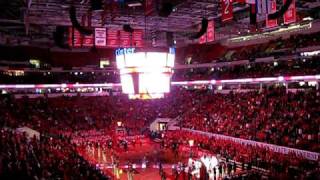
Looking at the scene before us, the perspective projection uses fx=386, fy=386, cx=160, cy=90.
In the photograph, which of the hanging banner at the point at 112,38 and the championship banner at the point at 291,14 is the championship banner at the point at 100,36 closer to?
→ the hanging banner at the point at 112,38

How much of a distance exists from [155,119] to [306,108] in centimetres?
1792

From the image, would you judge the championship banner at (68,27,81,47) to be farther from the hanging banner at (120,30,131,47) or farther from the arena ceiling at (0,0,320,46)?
the hanging banner at (120,30,131,47)

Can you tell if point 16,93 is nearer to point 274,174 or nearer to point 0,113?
point 0,113

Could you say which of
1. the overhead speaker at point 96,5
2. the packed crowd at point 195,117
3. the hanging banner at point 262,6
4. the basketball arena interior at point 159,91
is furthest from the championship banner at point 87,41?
the hanging banner at point 262,6

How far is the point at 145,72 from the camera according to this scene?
15219 mm

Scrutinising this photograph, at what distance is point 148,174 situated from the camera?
2109 centimetres

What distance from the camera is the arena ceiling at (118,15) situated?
22.6 m

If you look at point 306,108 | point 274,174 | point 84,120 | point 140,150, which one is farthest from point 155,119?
point 274,174

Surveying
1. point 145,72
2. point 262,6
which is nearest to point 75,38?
point 145,72

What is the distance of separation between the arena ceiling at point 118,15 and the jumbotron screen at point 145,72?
4346 millimetres

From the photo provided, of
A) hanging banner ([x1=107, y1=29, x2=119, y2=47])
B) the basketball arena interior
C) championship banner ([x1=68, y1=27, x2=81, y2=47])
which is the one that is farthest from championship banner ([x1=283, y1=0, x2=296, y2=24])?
championship banner ([x1=68, y1=27, x2=81, y2=47])

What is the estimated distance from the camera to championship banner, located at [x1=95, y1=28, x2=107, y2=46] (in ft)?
66.6

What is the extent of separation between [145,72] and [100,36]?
242 inches

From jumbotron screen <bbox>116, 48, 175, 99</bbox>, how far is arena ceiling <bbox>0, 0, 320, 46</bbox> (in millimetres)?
4346
